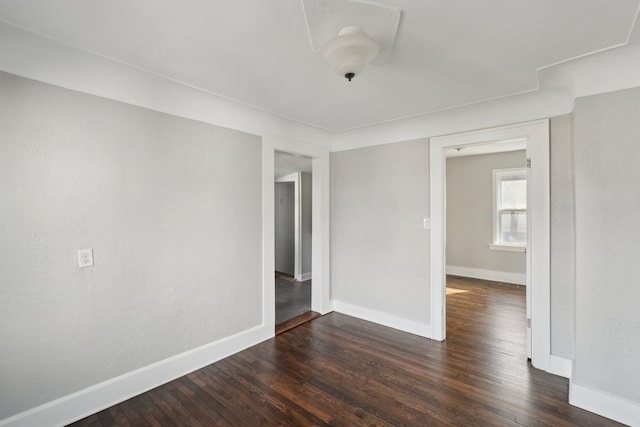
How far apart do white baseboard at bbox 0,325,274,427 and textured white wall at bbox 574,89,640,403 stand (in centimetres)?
283

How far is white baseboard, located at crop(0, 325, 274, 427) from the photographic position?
68.3 inches

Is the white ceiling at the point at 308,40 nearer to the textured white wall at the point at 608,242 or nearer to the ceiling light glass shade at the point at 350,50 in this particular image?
the ceiling light glass shade at the point at 350,50

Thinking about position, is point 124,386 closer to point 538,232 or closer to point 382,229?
point 382,229

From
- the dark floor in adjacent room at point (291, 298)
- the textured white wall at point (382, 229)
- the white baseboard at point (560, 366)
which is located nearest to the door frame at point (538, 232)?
the white baseboard at point (560, 366)

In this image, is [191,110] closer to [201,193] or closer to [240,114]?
[240,114]

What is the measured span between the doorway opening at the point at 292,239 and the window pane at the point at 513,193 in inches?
149

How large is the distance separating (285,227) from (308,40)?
490cm

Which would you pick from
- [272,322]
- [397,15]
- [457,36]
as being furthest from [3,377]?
[457,36]

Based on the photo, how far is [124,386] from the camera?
205 centimetres

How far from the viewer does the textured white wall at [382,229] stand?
10.4 ft

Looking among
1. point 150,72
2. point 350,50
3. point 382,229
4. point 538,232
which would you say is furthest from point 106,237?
point 538,232

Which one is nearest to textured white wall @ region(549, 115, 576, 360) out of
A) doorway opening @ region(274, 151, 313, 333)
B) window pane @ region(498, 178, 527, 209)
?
doorway opening @ region(274, 151, 313, 333)

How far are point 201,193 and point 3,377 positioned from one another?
1637 mm

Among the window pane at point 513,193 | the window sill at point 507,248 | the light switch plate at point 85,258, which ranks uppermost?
the window pane at point 513,193
